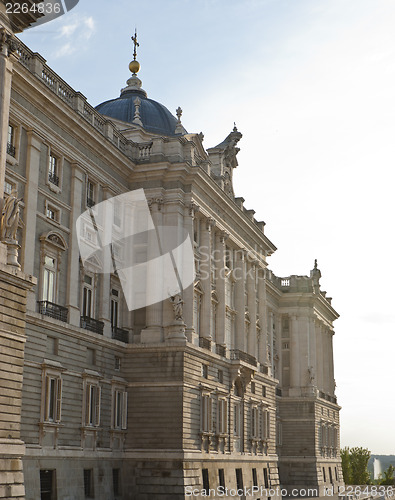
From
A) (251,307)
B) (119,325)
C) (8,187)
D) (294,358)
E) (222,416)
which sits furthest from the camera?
(294,358)

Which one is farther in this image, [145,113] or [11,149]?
[145,113]

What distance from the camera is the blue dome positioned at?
6341 centimetres

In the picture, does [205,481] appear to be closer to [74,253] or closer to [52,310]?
[52,310]

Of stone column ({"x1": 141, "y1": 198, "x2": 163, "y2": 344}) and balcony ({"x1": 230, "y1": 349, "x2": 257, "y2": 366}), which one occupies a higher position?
stone column ({"x1": 141, "y1": 198, "x2": 163, "y2": 344})

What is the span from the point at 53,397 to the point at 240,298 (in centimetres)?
2397

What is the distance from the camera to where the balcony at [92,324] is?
42147 mm

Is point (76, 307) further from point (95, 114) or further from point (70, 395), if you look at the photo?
point (95, 114)

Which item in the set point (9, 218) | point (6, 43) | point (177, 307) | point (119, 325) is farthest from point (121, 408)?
point (6, 43)

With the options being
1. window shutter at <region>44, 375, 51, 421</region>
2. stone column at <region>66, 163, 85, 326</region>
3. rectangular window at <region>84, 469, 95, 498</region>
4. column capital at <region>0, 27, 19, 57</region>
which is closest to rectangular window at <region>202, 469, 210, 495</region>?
rectangular window at <region>84, 469, 95, 498</region>

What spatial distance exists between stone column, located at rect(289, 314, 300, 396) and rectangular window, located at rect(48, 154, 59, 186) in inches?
1950

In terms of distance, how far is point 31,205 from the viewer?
37844 mm

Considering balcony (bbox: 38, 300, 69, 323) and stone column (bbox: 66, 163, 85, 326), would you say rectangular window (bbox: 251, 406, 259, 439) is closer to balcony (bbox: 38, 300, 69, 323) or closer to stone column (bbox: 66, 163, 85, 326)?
stone column (bbox: 66, 163, 85, 326)

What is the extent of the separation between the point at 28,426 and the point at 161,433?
37.3 ft

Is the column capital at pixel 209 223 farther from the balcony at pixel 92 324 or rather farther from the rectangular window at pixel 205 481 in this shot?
the rectangular window at pixel 205 481
